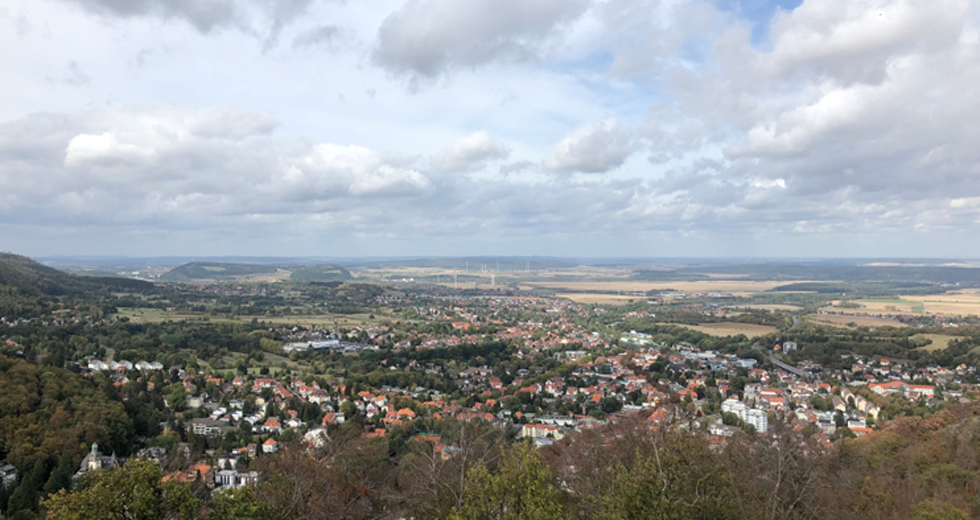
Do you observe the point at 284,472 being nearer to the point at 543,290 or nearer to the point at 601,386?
the point at 601,386

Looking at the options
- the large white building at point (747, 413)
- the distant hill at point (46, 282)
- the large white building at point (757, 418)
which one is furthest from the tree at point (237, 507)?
the distant hill at point (46, 282)

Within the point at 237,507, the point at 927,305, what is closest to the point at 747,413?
the point at 237,507

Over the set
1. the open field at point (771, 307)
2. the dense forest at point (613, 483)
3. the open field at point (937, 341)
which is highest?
the dense forest at point (613, 483)

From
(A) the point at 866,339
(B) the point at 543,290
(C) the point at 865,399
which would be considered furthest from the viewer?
(B) the point at 543,290

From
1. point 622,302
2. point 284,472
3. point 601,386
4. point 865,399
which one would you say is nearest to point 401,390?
point 601,386

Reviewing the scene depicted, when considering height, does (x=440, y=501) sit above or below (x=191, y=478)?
above

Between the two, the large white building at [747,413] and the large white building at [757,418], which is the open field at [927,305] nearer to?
the large white building at [747,413]
